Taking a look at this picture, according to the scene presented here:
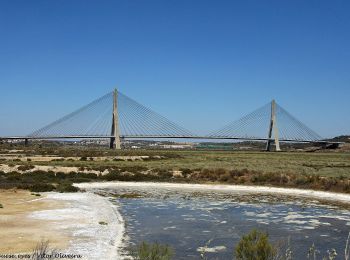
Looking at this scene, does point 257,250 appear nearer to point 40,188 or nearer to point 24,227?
point 24,227

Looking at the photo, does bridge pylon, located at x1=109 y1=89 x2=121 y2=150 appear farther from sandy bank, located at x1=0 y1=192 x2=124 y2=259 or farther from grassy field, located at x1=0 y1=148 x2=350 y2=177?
sandy bank, located at x1=0 y1=192 x2=124 y2=259

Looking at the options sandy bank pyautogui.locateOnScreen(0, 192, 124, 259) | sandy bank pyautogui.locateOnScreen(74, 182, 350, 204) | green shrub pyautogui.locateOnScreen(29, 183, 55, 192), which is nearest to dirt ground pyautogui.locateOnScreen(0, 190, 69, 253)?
sandy bank pyautogui.locateOnScreen(0, 192, 124, 259)

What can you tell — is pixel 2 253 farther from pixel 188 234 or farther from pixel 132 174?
pixel 132 174

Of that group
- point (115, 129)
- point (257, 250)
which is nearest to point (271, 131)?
point (115, 129)

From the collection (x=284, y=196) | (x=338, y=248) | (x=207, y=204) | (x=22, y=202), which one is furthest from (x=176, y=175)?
(x=338, y=248)

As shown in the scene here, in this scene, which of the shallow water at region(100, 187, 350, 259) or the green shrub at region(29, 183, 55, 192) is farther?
the green shrub at region(29, 183, 55, 192)

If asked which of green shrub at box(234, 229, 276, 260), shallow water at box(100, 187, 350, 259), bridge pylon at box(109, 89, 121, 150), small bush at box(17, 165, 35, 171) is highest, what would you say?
bridge pylon at box(109, 89, 121, 150)

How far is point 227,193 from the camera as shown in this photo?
3106cm

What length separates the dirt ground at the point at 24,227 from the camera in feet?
44.0

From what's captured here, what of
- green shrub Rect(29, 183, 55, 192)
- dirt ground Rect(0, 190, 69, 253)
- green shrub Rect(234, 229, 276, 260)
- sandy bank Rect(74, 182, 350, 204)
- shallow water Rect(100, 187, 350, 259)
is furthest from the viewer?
sandy bank Rect(74, 182, 350, 204)

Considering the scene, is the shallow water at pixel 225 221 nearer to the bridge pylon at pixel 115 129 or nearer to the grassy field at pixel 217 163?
the grassy field at pixel 217 163

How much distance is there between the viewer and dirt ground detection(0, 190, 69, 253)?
13.4m

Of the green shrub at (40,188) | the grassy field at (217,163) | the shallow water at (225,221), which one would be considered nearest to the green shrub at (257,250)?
the shallow water at (225,221)

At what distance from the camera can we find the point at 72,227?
16.8 m
